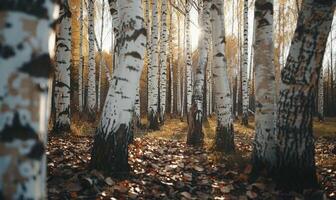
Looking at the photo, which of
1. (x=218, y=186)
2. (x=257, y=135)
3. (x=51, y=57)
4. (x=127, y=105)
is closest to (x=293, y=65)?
(x=257, y=135)

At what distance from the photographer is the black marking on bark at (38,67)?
50.9 inches

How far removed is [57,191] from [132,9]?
2.53 metres

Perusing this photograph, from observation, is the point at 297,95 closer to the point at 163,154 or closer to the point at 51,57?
the point at 163,154

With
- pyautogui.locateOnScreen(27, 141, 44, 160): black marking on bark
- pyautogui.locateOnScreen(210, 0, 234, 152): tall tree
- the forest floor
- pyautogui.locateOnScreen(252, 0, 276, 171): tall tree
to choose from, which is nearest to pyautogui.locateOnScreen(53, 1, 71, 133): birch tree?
the forest floor

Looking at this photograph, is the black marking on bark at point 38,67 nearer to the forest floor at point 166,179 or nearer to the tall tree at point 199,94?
the forest floor at point 166,179

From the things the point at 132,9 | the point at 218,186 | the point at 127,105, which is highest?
the point at 132,9

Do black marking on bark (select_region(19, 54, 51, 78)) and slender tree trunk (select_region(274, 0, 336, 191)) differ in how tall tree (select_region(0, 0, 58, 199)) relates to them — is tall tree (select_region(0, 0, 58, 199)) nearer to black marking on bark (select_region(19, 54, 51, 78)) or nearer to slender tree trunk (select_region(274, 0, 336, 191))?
black marking on bark (select_region(19, 54, 51, 78))

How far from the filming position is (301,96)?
4.30m

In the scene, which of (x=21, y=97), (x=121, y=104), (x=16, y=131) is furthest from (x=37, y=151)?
(x=121, y=104)

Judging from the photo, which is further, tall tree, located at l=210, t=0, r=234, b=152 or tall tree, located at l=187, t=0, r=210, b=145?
A: tall tree, located at l=187, t=0, r=210, b=145

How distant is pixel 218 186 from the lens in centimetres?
444

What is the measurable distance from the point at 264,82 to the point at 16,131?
14.6 ft

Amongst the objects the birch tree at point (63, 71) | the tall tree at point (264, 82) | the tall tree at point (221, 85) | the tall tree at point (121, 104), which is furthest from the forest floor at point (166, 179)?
the birch tree at point (63, 71)

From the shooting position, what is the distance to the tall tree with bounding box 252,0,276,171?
511 centimetres
